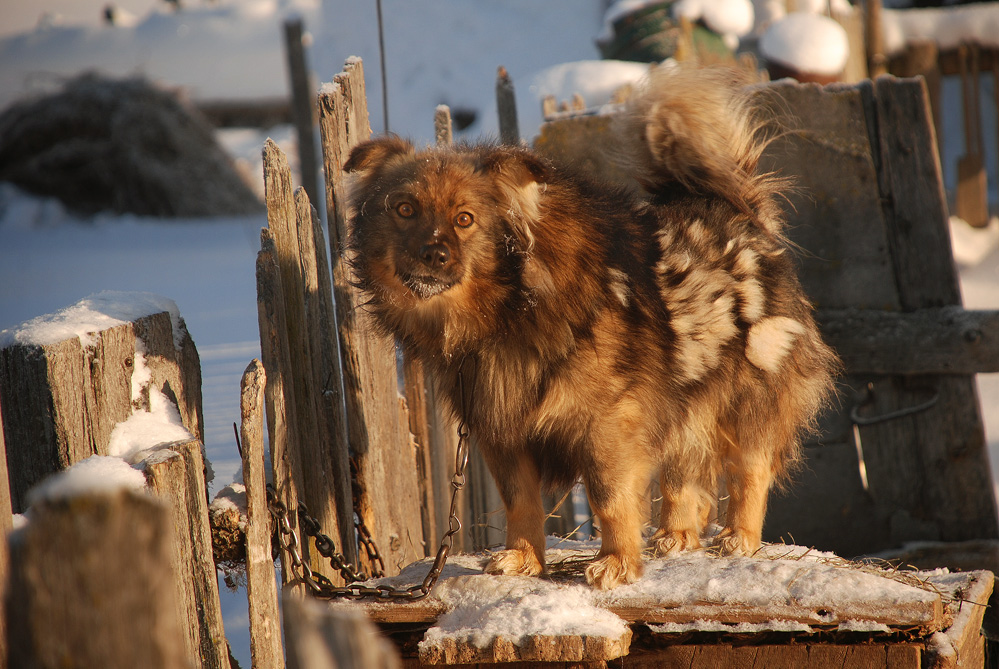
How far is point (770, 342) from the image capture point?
10.3ft

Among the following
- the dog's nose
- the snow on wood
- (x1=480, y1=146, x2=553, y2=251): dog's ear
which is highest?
(x1=480, y1=146, x2=553, y2=251): dog's ear

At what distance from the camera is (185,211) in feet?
32.8

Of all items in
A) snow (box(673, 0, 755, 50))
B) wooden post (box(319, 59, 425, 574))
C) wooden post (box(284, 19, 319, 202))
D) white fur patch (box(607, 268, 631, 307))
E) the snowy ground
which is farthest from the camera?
snow (box(673, 0, 755, 50))

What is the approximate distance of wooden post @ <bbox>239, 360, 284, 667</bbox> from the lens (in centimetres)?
237

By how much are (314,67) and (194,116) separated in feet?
14.5

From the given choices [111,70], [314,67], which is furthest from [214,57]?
[111,70]

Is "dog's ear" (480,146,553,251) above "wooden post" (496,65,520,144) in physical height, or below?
below

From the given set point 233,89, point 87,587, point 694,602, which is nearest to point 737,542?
point 694,602

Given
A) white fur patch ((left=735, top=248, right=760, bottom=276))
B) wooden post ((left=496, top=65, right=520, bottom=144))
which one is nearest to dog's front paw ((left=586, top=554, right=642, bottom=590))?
white fur patch ((left=735, top=248, right=760, bottom=276))

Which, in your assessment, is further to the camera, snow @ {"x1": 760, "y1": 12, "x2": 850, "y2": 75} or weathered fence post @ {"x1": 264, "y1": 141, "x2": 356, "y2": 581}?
snow @ {"x1": 760, "y1": 12, "x2": 850, "y2": 75}

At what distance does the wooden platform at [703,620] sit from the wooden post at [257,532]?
0.31m

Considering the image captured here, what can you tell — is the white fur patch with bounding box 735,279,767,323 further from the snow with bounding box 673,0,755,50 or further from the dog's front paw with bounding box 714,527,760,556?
the snow with bounding box 673,0,755,50

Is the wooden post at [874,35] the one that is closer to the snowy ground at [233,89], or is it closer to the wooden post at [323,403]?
the snowy ground at [233,89]

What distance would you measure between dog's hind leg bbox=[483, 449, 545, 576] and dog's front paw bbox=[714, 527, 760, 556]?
2.51 feet
